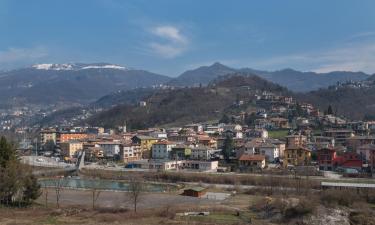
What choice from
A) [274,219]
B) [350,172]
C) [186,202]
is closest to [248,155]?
[350,172]

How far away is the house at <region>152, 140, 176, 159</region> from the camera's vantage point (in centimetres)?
5408

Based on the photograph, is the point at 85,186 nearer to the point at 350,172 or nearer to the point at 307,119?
the point at 350,172

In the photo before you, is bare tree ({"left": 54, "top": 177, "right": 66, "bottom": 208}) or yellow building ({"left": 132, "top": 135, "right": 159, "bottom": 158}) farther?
yellow building ({"left": 132, "top": 135, "right": 159, "bottom": 158})

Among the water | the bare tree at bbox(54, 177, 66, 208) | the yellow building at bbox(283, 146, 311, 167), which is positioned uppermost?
the yellow building at bbox(283, 146, 311, 167)

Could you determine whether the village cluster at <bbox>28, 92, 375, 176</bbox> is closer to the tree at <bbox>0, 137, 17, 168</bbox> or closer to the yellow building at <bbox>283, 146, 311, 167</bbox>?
the yellow building at <bbox>283, 146, 311, 167</bbox>

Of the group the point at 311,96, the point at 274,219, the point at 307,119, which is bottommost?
the point at 274,219

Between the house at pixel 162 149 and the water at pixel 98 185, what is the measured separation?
12.9 meters

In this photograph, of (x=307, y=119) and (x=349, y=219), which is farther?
(x=307, y=119)

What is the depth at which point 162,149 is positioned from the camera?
179 feet

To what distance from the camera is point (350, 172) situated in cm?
4044

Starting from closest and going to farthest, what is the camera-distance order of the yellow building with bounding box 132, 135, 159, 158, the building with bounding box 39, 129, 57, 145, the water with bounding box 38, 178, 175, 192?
the water with bounding box 38, 178, 175, 192, the yellow building with bounding box 132, 135, 159, 158, the building with bounding box 39, 129, 57, 145

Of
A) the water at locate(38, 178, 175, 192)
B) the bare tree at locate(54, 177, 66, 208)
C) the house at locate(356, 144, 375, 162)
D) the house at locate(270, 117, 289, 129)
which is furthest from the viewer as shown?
the house at locate(270, 117, 289, 129)

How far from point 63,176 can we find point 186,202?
63.9ft

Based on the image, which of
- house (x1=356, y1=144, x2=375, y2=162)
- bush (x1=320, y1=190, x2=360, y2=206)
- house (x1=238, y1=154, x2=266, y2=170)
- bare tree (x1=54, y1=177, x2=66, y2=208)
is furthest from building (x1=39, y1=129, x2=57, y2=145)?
bush (x1=320, y1=190, x2=360, y2=206)
